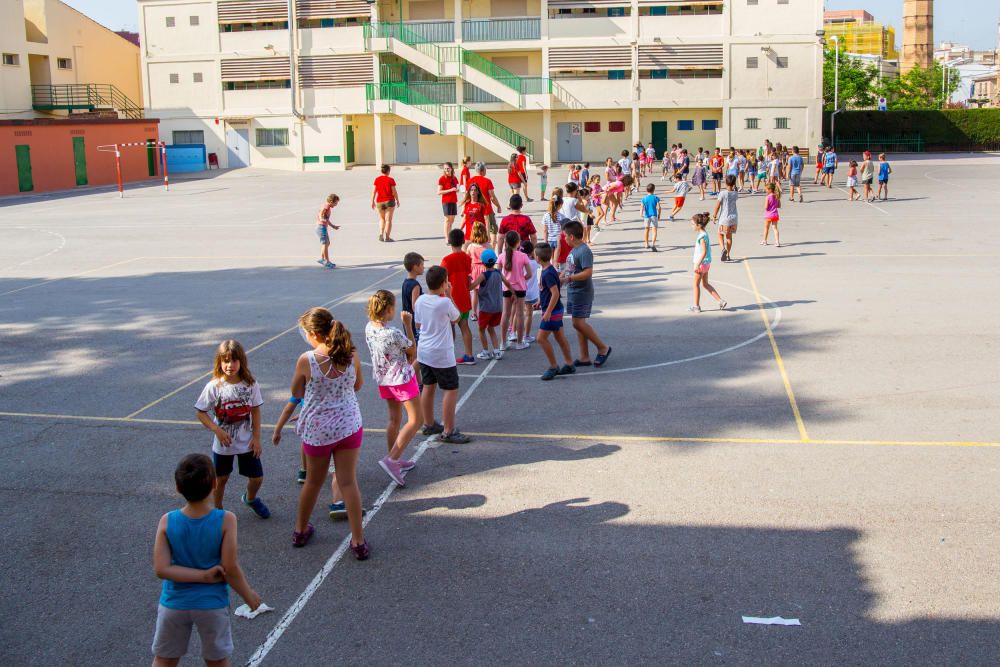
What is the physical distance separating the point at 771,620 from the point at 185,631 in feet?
11.2

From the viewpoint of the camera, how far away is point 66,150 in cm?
4744

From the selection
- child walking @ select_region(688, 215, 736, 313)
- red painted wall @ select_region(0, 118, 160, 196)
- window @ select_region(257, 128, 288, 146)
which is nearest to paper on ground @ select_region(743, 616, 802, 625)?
child walking @ select_region(688, 215, 736, 313)

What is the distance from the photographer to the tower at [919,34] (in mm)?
130125

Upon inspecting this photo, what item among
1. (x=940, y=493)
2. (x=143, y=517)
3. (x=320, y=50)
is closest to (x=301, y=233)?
(x=143, y=517)

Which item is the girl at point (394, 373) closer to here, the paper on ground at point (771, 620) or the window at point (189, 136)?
the paper on ground at point (771, 620)

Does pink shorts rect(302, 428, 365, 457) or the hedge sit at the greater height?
the hedge

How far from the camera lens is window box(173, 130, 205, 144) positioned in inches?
2368

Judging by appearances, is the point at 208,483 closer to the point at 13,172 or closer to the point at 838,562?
the point at 838,562

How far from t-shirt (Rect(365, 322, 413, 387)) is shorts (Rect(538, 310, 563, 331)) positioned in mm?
3576

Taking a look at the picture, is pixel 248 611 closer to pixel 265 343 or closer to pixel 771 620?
pixel 771 620

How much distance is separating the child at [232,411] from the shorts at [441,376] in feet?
6.69

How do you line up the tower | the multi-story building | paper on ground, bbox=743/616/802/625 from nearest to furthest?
paper on ground, bbox=743/616/802/625 < the multi-story building < the tower

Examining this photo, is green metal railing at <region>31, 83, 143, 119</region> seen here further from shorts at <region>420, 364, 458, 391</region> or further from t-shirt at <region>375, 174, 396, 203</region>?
shorts at <region>420, 364, 458, 391</region>

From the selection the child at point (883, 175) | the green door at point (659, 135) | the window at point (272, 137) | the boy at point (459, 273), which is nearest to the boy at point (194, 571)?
the boy at point (459, 273)
